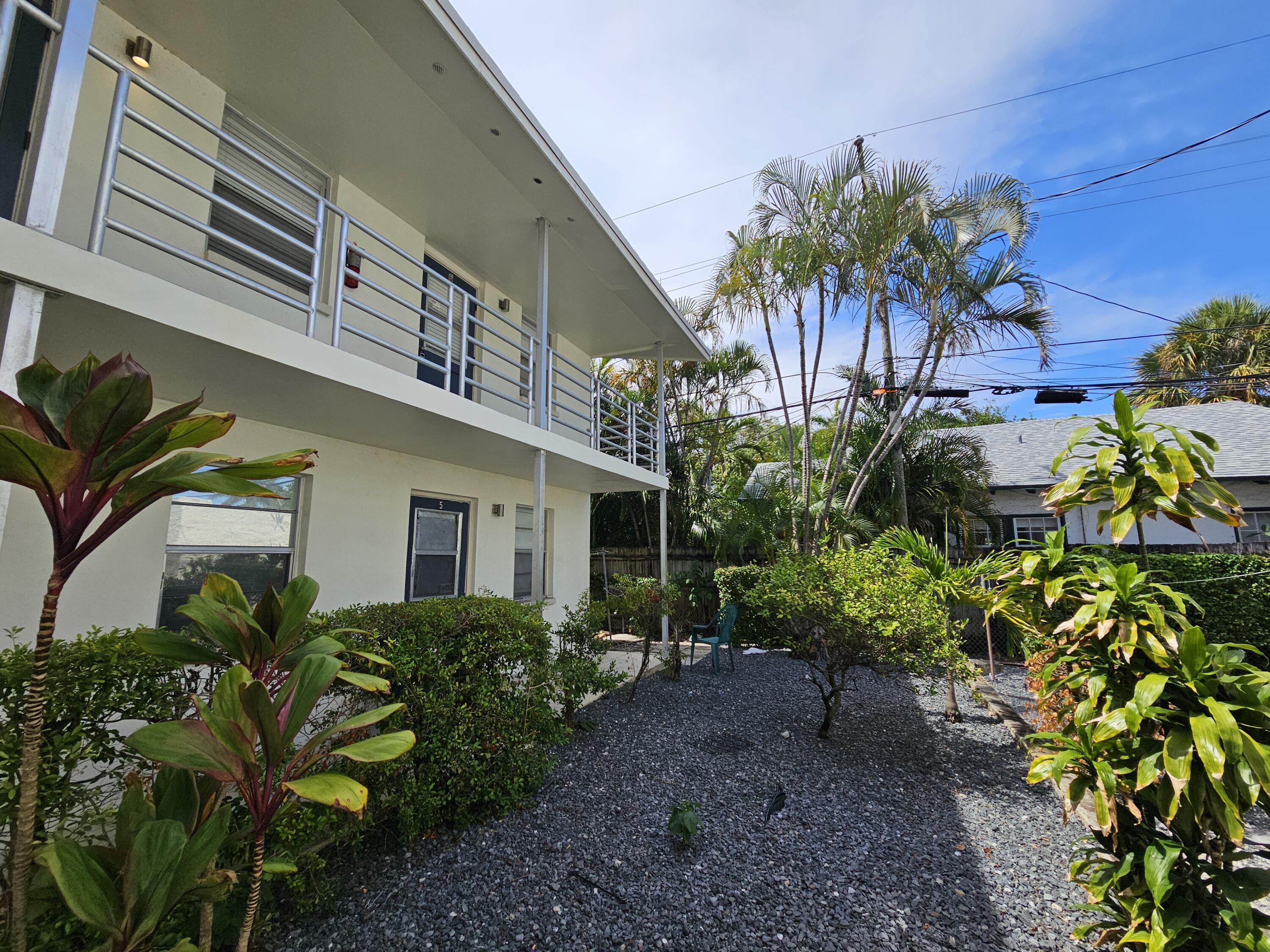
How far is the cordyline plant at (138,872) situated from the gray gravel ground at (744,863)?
1.32 metres

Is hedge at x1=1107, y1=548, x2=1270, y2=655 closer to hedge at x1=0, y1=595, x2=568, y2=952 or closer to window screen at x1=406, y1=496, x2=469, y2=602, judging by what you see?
hedge at x1=0, y1=595, x2=568, y2=952

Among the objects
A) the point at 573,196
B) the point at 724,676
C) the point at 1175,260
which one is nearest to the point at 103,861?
the point at 573,196

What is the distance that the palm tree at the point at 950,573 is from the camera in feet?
13.3

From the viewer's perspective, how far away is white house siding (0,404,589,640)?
3.39 meters

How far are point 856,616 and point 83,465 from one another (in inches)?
195

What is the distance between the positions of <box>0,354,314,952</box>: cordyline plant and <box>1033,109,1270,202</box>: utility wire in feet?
41.6

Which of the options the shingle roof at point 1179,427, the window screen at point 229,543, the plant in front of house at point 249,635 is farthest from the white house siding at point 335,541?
the shingle roof at point 1179,427

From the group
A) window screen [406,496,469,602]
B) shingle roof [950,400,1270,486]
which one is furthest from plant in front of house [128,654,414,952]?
shingle roof [950,400,1270,486]

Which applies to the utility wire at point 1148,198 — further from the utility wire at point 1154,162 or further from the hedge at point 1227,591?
the hedge at point 1227,591

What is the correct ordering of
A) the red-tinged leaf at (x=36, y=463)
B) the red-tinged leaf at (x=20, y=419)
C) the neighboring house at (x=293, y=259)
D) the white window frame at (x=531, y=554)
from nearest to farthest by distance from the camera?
the red-tinged leaf at (x=36, y=463) → the red-tinged leaf at (x=20, y=419) → the neighboring house at (x=293, y=259) → the white window frame at (x=531, y=554)

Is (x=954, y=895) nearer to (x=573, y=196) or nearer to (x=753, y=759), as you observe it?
(x=753, y=759)

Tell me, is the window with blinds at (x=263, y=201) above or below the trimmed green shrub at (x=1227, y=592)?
above

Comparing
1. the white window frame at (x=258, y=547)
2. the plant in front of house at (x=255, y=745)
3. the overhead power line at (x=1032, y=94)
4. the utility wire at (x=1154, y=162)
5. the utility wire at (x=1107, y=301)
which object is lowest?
the plant in front of house at (x=255, y=745)

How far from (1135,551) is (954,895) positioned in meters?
9.41
